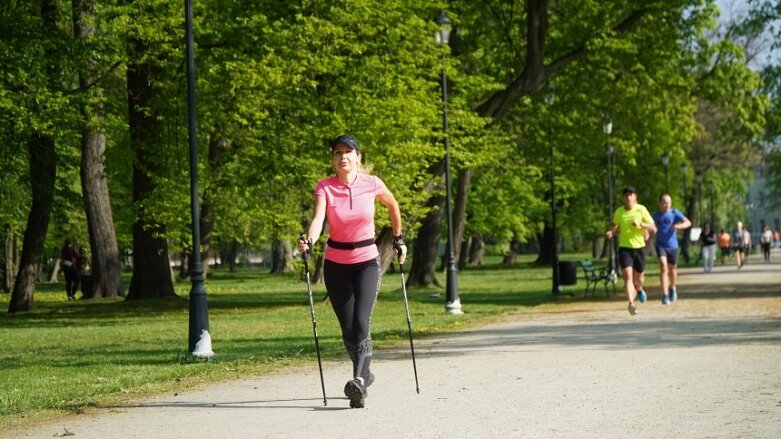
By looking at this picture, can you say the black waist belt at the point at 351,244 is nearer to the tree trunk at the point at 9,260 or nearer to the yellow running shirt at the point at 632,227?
the yellow running shirt at the point at 632,227

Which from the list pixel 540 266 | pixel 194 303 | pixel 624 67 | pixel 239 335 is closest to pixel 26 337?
pixel 239 335

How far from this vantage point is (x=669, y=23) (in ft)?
106

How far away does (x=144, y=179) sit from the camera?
29.8 m

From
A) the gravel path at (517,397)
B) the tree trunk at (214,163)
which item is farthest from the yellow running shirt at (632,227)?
the tree trunk at (214,163)

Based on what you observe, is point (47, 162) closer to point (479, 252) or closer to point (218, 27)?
point (218, 27)

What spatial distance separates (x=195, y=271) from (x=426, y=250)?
23207 mm

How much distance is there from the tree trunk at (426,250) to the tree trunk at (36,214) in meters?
12.3

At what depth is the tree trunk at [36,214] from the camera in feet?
89.7

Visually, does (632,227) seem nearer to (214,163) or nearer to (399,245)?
(214,163)

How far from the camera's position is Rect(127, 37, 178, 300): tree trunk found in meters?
26.6

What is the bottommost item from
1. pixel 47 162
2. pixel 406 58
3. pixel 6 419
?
pixel 6 419

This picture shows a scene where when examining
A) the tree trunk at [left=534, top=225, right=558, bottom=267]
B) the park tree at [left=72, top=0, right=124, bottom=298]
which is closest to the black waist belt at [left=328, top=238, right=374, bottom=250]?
the park tree at [left=72, top=0, right=124, bottom=298]

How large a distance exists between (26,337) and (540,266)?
50.7 metres

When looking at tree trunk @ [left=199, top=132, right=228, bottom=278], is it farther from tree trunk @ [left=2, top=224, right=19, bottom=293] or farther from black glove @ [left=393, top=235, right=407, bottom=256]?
black glove @ [left=393, top=235, right=407, bottom=256]
